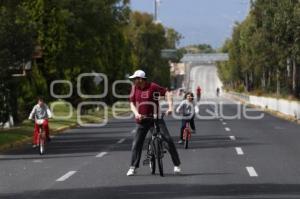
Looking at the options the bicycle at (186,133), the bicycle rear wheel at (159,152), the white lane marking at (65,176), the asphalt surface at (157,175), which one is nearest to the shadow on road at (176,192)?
the asphalt surface at (157,175)

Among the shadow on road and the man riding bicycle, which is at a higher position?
the man riding bicycle

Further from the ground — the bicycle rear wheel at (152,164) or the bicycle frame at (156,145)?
the bicycle frame at (156,145)

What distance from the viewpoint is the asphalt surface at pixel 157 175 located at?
567 inches

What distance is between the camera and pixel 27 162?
71.8 feet

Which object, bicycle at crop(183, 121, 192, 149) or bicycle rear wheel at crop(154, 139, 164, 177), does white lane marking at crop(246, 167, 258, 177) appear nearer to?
bicycle rear wheel at crop(154, 139, 164, 177)

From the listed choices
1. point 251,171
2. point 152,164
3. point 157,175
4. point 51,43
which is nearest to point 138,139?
point 152,164

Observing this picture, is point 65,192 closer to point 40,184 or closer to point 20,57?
point 40,184

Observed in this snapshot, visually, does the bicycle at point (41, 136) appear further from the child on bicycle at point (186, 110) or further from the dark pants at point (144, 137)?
the dark pants at point (144, 137)

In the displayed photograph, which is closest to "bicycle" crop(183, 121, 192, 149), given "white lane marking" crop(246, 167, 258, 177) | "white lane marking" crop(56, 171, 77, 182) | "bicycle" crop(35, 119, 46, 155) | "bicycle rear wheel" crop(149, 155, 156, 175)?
"bicycle" crop(35, 119, 46, 155)

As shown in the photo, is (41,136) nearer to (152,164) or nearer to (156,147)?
(152,164)

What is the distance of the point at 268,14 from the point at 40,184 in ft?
112

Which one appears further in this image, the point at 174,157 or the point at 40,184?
the point at 174,157

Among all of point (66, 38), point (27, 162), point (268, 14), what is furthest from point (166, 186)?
point (66, 38)

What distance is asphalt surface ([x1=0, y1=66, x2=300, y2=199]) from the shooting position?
47.2 ft
